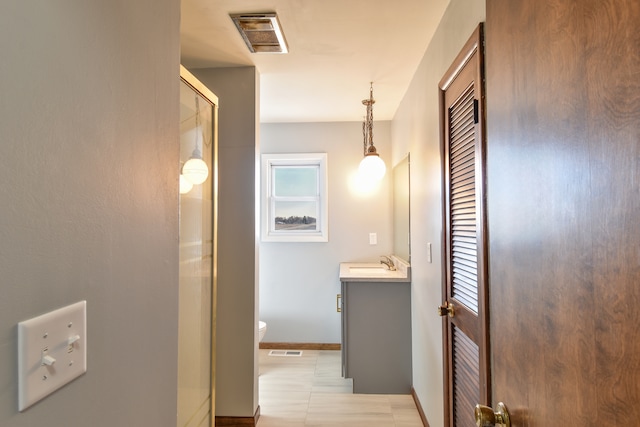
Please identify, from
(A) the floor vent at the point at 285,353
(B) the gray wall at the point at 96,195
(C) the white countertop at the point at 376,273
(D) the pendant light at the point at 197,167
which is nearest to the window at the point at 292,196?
(C) the white countertop at the point at 376,273

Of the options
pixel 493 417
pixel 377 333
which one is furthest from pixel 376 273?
pixel 493 417

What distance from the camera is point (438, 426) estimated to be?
210cm

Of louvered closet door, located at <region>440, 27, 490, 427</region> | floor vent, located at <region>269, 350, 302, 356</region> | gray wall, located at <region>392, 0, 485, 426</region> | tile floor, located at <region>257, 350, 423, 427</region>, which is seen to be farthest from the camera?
floor vent, located at <region>269, 350, 302, 356</region>

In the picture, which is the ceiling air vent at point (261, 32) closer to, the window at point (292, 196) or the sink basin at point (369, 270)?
the window at point (292, 196)

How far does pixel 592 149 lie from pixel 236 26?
1988mm

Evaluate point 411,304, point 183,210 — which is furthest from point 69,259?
point 411,304

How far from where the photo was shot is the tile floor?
255 cm

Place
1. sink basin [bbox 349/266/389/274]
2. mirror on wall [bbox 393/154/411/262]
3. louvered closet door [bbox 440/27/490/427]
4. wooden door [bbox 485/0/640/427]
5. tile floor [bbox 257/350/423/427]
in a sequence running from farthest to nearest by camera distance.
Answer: sink basin [bbox 349/266/389/274]
mirror on wall [bbox 393/154/411/262]
tile floor [bbox 257/350/423/427]
louvered closet door [bbox 440/27/490/427]
wooden door [bbox 485/0/640/427]

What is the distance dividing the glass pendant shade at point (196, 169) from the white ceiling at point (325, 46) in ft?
2.52

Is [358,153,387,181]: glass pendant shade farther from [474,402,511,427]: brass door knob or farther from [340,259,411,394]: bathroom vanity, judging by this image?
[474,402,511,427]: brass door knob

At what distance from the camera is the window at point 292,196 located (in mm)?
4121

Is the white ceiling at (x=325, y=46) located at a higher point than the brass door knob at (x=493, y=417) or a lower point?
higher

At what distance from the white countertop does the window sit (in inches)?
26.4

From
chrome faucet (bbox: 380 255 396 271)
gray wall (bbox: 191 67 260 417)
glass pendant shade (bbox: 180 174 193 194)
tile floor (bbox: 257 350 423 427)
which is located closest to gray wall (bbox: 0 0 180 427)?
glass pendant shade (bbox: 180 174 193 194)
